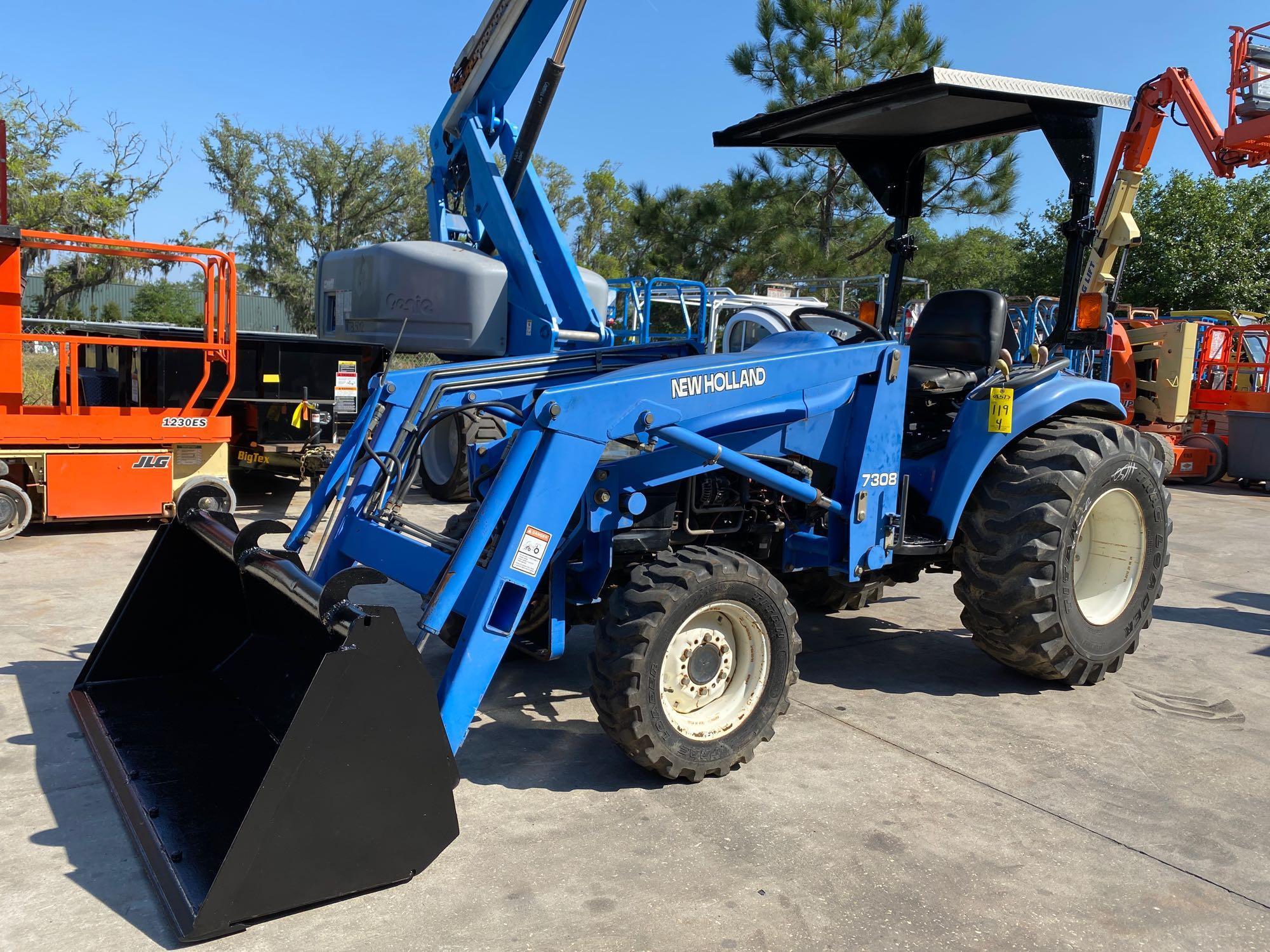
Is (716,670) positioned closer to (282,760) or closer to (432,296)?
(282,760)

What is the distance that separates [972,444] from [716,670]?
1.69 m

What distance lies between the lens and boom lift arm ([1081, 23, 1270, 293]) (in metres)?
12.6

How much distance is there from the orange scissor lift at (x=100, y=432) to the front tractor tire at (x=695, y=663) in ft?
16.7

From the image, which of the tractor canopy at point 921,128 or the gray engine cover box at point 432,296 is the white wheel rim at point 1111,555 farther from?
the gray engine cover box at point 432,296

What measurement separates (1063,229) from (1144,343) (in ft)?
39.7

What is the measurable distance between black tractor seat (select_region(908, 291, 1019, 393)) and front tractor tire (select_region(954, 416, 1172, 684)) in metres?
0.42

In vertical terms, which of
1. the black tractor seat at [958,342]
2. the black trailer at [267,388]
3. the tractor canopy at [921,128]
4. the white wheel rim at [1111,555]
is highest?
the tractor canopy at [921,128]

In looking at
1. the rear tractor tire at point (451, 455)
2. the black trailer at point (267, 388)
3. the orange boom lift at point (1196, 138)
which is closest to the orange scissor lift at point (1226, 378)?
the orange boom lift at point (1196, 138)

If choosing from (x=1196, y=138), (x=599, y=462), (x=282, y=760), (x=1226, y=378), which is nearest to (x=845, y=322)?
(x=599, y=462)

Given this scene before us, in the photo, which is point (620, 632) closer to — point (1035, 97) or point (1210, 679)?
point (1035, 97)

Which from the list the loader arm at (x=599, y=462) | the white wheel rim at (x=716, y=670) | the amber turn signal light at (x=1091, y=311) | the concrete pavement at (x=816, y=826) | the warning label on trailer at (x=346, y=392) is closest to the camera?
the concrete pavement at (x=816, y=826)

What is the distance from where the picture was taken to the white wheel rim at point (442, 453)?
9.77m

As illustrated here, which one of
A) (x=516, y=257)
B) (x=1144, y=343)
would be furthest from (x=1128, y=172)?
(x=516, y=257)

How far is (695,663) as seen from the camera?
12.6 ft
